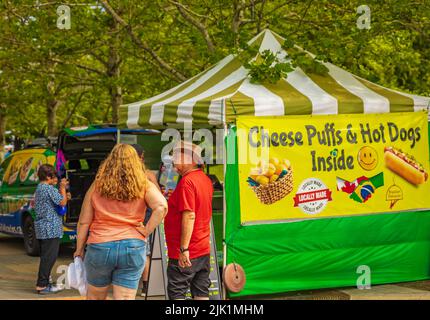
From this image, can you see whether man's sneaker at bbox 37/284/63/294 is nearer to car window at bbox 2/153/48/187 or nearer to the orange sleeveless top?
car window at bbox 2/153/48/187

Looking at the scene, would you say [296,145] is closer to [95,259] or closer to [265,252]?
[265,252]

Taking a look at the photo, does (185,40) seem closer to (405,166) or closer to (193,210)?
(405,166)

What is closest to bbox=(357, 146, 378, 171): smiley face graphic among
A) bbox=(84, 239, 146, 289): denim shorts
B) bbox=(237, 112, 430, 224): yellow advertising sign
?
bbox=(237, 112, 430, 224): yellow advertising sign

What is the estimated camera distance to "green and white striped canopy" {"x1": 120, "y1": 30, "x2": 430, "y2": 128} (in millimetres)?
10094

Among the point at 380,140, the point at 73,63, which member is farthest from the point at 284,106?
the point at 73,63

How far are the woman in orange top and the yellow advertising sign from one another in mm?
3193

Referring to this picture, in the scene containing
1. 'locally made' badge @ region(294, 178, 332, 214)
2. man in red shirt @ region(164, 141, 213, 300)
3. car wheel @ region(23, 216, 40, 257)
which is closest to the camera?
man in red shirt @ region(164, 141, 213, 300)

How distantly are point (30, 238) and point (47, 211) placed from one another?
4328 mm

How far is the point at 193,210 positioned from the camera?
8023 mm

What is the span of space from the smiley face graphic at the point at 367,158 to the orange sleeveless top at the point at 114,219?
179 inches

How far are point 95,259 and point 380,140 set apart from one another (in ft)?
17.1

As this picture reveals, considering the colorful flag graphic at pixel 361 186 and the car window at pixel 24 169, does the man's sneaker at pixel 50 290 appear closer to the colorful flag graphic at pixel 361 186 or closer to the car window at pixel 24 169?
the colorful flag graphic at pixel 361 186

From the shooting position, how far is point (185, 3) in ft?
53.5

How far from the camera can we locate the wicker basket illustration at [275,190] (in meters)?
10.2
